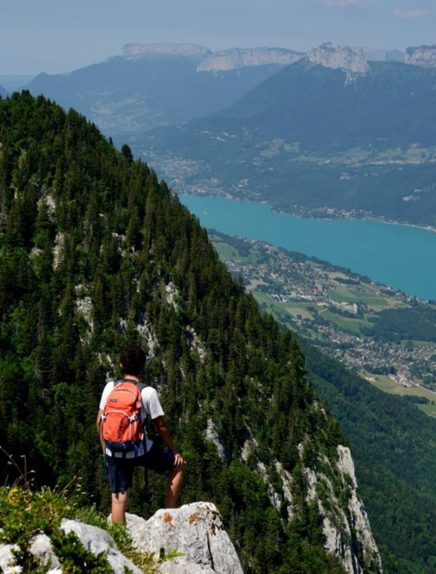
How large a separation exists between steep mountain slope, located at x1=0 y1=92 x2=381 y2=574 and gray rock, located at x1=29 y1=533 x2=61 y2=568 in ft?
121

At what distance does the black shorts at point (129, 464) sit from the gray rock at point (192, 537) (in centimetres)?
98

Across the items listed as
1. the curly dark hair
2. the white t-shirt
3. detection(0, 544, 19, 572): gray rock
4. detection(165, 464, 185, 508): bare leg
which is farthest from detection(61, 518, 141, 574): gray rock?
the curly dark hair

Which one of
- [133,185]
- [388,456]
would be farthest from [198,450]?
[388,456]

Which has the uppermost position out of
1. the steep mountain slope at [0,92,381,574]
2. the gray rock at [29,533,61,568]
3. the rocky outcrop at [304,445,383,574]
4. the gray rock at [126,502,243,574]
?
the gray rock at [29,533,61,568]

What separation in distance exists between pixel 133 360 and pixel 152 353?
59860 millimetres

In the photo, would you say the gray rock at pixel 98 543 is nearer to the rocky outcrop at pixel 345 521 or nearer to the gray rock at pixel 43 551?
the gray rock at pixel 43 551

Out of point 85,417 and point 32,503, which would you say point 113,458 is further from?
point 85,417

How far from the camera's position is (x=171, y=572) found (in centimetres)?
1110

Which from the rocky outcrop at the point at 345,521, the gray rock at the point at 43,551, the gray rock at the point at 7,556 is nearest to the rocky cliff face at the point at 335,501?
the rocky outcrop at the point at 345,521

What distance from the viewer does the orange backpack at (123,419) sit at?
37.8ft

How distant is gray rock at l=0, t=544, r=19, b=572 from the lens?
834cm

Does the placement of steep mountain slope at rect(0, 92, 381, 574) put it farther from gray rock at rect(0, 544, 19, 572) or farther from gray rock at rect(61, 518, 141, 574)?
gray rock at rect(0, 544, 19, 572)

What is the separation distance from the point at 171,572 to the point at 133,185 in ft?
267

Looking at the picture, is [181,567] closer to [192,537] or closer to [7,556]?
[192,537]
